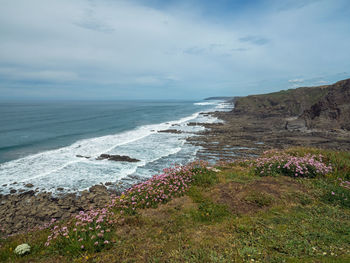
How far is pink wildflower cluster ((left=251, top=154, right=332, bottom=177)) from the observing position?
364 inches

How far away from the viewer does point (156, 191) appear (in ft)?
27.0

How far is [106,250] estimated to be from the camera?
526cm

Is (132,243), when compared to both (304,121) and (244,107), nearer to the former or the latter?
(304,121)

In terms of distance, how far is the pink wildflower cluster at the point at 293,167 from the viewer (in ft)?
30.3

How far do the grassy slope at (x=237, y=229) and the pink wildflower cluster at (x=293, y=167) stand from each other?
586 mm

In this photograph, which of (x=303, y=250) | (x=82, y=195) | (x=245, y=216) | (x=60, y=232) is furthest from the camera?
(x=82, y=195)

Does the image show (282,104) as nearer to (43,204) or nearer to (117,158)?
(117,158)

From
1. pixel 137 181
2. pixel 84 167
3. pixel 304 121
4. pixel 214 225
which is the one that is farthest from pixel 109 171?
pixel 304 121

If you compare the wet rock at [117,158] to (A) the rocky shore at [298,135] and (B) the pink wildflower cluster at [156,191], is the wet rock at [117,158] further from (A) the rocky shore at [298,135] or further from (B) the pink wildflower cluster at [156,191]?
(B) the pink wildflower cluster at [156,191]

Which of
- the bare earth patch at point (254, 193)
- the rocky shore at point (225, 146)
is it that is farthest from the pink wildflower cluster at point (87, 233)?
the rocky shore at point (225, 146)

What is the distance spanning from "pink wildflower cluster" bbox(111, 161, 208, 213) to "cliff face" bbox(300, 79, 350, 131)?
136 ft

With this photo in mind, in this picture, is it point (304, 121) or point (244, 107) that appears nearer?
point (304, 121)

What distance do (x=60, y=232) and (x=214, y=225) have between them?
14.5 ft

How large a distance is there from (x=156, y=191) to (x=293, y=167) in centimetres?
650
